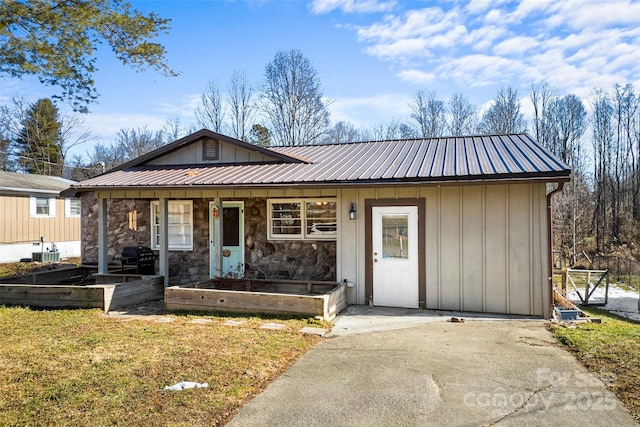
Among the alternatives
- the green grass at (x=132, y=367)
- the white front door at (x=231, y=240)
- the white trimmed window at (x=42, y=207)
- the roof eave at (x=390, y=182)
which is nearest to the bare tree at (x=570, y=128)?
the roof eave at (x=390, y=182)

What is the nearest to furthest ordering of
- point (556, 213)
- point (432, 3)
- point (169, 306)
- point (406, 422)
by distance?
point (406, 422) < point (169, 306) < point (432, 3) < point (556, 213)

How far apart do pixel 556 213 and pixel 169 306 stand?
22706 mm

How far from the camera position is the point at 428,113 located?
28.1m

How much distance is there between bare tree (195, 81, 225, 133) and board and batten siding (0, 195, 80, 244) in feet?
33.1

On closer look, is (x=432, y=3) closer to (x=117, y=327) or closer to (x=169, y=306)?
(x=169, y=306)

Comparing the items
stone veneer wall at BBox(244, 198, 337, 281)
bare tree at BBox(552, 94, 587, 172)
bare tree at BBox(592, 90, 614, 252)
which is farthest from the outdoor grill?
bare tree at BBox(592, 90, 614, 252)

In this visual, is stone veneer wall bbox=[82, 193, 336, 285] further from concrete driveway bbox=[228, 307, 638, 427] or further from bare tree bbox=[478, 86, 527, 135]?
bare tree bbox=[478, 86, 527, 135]

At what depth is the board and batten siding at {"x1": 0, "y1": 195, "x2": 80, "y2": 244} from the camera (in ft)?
49.4

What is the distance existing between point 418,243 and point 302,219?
10.7 feet

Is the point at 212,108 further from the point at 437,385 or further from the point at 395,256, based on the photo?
the point at 437,385

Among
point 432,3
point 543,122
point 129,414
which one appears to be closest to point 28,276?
point 129,414

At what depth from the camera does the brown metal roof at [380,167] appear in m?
6.88

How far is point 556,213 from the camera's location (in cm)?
2311

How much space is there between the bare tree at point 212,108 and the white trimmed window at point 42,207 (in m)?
10.4
